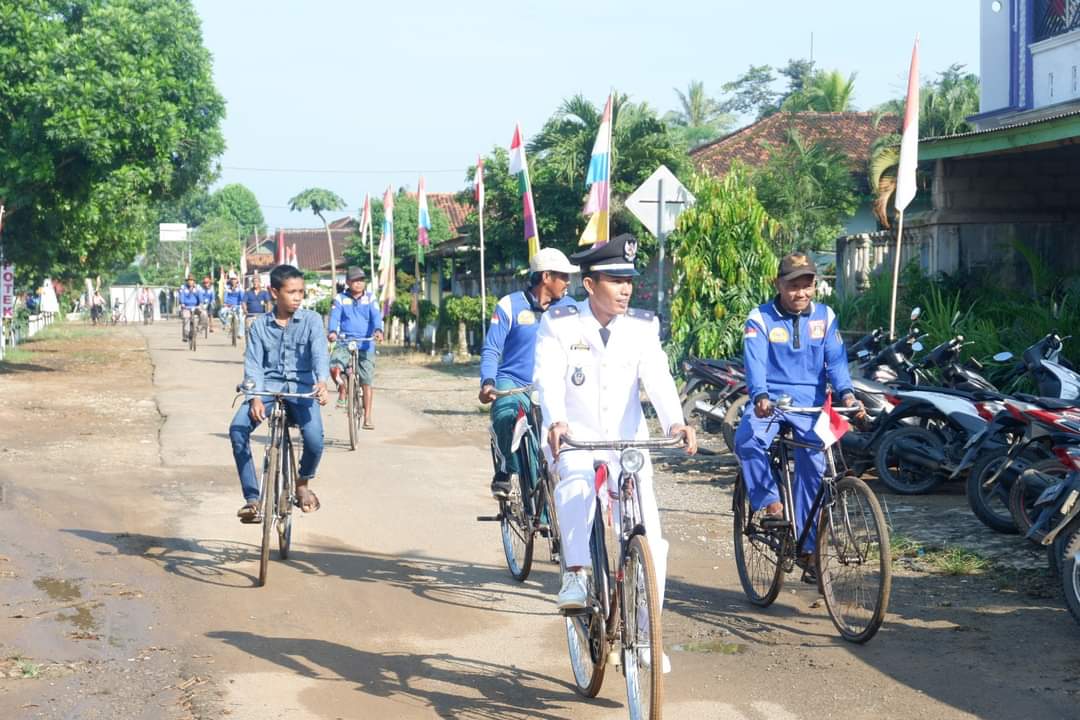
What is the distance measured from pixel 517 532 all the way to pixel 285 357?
1.91 m

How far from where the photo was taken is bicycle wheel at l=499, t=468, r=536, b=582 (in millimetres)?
7508

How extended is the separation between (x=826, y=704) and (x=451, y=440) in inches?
374

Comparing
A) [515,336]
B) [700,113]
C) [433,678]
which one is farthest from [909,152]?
[700,113]

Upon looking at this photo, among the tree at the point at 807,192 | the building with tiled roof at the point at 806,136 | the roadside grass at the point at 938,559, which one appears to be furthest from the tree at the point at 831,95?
the roadside grass at the point at 938,559

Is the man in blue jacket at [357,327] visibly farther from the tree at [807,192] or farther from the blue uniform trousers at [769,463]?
the tree at [807,192]

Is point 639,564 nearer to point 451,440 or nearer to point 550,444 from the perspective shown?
point 550,444

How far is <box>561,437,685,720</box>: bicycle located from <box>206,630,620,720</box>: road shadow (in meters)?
0.21

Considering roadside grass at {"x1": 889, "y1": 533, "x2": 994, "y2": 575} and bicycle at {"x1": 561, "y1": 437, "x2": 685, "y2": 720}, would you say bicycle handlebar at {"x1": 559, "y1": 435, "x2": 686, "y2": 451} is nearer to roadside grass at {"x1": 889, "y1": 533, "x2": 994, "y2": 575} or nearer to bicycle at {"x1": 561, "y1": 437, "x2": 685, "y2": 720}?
bicycle at {"x1": 561, "y1": 437, "x2": 685, "y2": 720}

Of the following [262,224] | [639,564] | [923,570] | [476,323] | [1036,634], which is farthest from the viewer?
[262,224]

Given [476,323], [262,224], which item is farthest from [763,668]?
[262,224]

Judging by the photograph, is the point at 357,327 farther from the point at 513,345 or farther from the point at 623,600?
the point at 623,600

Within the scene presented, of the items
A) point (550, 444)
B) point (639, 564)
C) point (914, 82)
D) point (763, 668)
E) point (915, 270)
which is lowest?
point (763, 668)

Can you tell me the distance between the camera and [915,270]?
15.8 m

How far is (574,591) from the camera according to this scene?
5.20 meters
